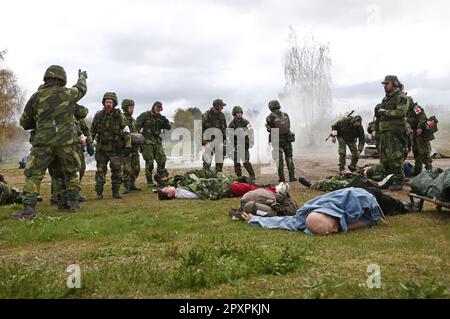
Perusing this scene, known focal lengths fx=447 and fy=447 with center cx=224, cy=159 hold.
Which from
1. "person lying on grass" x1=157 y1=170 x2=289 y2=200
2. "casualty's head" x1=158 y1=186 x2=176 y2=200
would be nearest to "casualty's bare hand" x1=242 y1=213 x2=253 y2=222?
"person lying on grass" x1=157 y1=170 x2=289 y2=200

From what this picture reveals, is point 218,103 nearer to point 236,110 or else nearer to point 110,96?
point 236,110

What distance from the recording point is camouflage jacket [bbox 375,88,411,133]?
948cm

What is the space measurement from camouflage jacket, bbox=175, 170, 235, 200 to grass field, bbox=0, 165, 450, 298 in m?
2.58

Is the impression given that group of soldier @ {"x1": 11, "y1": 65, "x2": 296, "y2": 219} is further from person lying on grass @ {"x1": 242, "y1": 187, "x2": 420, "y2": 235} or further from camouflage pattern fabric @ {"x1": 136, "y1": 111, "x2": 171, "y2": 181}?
person lying on grass @ {"x1": 242, "y1": 187, "x2": 420, "y2": 235}

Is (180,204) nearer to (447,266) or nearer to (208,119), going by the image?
(208,119)

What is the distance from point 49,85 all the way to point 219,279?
5.36 metres

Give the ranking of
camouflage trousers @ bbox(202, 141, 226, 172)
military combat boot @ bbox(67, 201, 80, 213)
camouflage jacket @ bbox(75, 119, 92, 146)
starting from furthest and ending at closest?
camouflage trousers @ bbox(202, 141, 226, 172) → camouflage jacket @ bbox(75, 119, 92, 146) → military combat boot @ bbox(67, 201, 80, 213)

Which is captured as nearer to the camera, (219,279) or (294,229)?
(219,279)

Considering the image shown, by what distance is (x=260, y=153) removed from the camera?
35156 mm

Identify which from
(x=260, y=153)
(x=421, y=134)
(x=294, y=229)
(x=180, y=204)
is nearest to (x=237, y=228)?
(x=294, y=229)

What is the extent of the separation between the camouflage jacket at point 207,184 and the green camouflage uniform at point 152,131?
2281mm

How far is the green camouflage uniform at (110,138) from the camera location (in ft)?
31.6

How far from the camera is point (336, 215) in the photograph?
525cm

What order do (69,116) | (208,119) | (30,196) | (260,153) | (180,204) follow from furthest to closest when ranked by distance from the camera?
(260,153) < (208,119) < (180,204) < (69,116) < (30,196)
